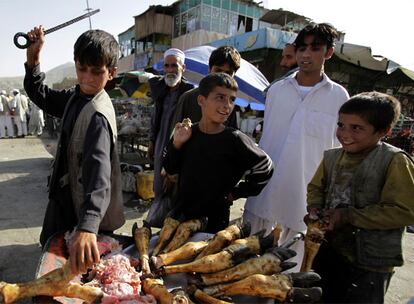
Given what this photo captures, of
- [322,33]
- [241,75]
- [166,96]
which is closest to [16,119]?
[241,75]

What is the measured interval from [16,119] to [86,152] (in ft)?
49.4

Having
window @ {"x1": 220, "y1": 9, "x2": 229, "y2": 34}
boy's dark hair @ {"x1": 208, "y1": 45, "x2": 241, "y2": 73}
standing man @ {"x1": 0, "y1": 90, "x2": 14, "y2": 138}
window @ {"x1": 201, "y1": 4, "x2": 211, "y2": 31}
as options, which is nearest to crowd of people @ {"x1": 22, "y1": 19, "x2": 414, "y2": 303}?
boy's dark hair @ {"x1": 208, "y1": 45, "x2": 241, "y2": 73}

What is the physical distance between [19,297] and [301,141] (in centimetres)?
205

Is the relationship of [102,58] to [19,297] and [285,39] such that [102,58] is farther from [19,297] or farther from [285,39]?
[285,39]

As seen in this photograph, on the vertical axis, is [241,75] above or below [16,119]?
above

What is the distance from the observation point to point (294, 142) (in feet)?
7.91

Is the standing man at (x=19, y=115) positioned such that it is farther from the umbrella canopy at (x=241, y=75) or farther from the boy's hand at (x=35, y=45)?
the boy's hand at (x=35, y=45)

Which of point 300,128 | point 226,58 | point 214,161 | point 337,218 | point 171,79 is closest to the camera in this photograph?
point 337,218

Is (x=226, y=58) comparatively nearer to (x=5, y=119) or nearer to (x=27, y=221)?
(x=27, y=221)

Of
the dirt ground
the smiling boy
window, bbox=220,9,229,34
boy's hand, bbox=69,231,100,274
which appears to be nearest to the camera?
boy's hand, bbox=69,231,100,274

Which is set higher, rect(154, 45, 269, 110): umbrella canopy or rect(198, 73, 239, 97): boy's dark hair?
rect(154, 45, 269, 110): umbrella canopy

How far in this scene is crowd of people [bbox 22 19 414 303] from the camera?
4.92 ft

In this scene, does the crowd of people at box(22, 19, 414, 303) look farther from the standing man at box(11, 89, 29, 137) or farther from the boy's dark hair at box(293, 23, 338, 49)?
the standing man at box(11, 89, 29, 137)

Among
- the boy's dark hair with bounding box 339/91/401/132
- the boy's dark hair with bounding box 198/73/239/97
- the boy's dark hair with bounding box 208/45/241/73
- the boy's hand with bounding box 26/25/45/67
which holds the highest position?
the boy's dark hair with bounding box 208/45/241/73
